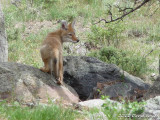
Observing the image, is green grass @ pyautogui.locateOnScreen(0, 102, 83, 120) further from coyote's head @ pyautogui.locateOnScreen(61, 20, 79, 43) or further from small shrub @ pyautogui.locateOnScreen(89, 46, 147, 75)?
small shrub @ pyautogui.locateOnScreen(89, 46, 147, 75)

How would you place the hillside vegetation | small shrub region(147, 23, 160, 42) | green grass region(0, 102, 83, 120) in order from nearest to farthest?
green grass region(0, 102, 83, 120) → the hillside vegetation → small shrub region(147, 23, 160, 42)

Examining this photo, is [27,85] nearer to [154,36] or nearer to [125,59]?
[125,59]

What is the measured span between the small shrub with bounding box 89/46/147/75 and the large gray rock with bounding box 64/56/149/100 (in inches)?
60.3

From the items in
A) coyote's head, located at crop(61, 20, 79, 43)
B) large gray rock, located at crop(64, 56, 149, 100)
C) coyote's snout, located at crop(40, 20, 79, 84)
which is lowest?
large gray rock, located at crop(64, 56, 149, 100)

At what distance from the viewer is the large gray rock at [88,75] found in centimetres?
830

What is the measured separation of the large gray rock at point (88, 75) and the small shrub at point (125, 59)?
5.03 feet

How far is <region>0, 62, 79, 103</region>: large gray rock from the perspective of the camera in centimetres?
610

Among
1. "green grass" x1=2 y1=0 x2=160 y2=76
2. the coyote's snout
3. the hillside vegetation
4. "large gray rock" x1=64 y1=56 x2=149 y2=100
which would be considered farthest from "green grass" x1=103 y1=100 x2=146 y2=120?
"green grass" x1=2 y1=0 x2=160 y2=76

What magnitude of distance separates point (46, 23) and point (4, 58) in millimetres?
6259

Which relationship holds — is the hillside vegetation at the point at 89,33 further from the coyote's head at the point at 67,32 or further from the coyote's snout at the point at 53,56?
the coyote's snout at the point at 53,56

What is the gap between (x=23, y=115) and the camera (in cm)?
421

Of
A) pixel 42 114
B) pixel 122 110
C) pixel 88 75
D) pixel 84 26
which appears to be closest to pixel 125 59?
pixel 88 75

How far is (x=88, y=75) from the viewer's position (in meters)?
8.41

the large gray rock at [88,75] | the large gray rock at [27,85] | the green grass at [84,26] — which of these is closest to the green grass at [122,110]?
the large gray rock at [27,85]
